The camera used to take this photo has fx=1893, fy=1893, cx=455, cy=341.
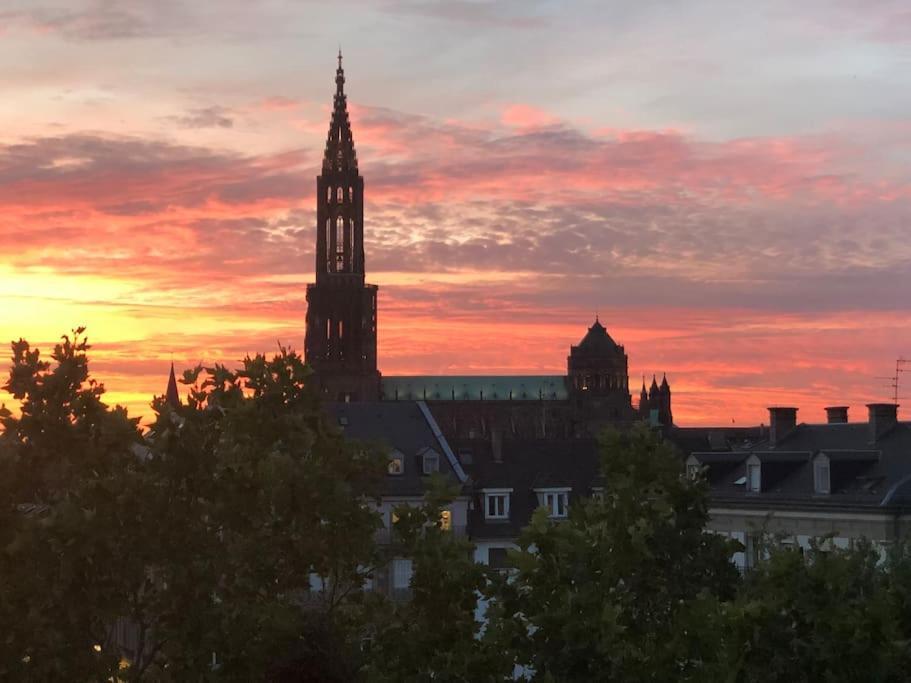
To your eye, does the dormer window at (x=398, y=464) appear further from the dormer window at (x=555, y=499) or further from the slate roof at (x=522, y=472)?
the dormer window at (x=555, y=499)

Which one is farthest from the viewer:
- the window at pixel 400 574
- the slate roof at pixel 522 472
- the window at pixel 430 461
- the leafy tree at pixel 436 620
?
the slate roof at pixel 522 472

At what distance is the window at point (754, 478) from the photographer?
86.9 metres

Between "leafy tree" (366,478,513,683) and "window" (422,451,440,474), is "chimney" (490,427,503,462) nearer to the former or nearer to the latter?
"window" (422,451,440,474)

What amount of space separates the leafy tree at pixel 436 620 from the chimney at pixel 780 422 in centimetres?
4448

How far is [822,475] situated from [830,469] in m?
0.68

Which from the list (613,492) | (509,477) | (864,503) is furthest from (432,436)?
(613,492)

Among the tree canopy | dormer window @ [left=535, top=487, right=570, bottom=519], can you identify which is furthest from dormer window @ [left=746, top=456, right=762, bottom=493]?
the tree canopy

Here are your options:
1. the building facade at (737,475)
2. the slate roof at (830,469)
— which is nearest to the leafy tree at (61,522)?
the building facade at (737,475)

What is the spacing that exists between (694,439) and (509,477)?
88.0 ft

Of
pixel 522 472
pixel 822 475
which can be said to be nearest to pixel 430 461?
pixel 522 472

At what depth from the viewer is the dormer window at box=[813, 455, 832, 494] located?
268ft

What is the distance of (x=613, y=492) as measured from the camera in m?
51.8

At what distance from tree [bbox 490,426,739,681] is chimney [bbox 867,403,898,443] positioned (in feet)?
111

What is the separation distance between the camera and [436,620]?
164 ft
